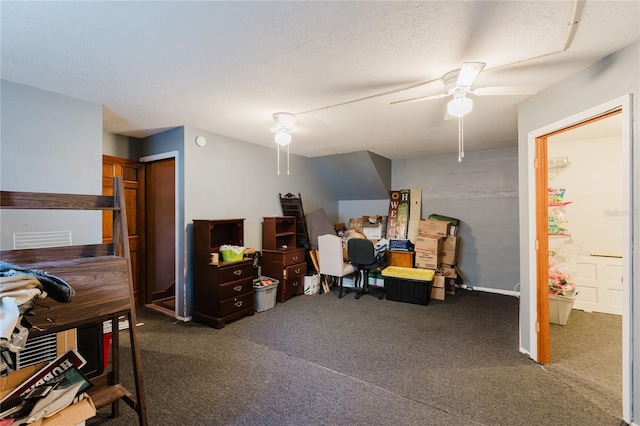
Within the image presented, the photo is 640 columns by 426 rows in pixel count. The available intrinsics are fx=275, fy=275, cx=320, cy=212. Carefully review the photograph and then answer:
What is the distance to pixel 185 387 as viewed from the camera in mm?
2129

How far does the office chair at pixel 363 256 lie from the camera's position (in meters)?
4.28

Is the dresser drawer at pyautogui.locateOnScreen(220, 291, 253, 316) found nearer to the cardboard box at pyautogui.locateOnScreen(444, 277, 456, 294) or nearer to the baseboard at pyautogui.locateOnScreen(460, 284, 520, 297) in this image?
the cardboard box at pyautogui.locateOnScreen(444, 277, 456, 294)

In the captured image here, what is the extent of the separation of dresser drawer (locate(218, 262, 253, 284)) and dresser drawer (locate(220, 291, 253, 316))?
0.24 metres

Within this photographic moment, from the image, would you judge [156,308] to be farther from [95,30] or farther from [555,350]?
[555,350]

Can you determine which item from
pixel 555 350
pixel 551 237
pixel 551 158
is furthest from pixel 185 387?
pixel 551 158

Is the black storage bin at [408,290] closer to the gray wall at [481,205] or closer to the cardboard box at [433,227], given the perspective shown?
the cardboard box at [433,227]

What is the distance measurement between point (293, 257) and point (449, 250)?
8.72ft

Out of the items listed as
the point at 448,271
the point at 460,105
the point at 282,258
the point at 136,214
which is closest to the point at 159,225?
the point at 136,214

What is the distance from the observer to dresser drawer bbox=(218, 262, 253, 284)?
3270 millimetres

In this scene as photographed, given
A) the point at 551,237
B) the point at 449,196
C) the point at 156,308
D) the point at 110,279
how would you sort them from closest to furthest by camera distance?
the point at 110,279, the point at 551,237, the point at 156,308, the point at 449,196

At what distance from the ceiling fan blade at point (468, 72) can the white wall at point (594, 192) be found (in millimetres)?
3108

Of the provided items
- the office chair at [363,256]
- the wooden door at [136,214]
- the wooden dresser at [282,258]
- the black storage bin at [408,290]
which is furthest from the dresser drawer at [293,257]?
the wooden door at [136,214]

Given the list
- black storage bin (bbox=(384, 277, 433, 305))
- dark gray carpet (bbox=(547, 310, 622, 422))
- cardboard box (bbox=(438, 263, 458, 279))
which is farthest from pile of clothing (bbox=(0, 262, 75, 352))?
cardboard box (bbox=(438, 263, 458, 279))

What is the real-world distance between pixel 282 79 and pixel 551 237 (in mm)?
3732
